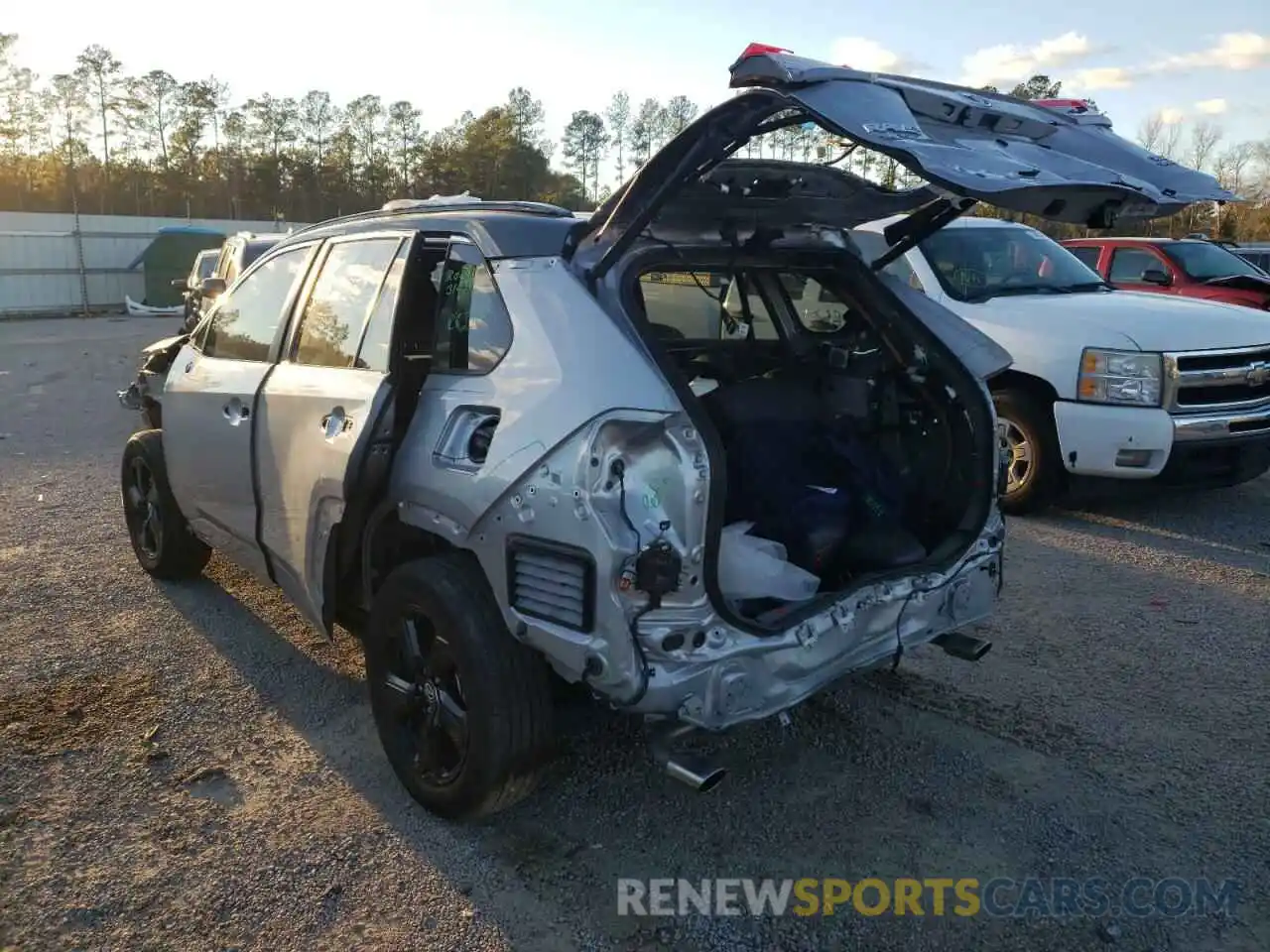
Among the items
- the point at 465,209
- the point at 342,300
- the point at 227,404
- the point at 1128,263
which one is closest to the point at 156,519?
the point at 227,404

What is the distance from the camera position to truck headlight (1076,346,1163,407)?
6500 mm

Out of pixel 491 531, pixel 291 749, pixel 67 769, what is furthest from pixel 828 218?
pixel 67 769

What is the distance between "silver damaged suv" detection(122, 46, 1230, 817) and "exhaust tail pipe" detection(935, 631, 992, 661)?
0.5 inches

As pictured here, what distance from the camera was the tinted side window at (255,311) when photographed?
440cm

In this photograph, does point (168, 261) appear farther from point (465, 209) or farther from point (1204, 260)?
point (465, 209)

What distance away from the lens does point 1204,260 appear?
1122 centimetres

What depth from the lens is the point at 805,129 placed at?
A: 121 inches

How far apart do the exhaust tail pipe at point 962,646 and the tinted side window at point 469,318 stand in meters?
1.86

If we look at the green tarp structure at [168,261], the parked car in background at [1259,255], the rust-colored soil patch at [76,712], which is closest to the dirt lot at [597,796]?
the rust-colored soil patch at [76,712]

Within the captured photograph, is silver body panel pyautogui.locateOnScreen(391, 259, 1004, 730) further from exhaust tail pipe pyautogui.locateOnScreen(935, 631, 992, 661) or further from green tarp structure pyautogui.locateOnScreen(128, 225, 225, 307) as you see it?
green tarp structure pyautogui.locateOnScreen(128, 225, 225, 307)

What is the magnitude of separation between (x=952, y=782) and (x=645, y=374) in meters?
1.89

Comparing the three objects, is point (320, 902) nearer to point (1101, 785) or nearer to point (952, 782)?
point (952, 782)

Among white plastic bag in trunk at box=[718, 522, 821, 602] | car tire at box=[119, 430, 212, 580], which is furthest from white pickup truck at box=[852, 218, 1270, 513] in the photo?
car tire at box=[119, 430, 212, 580]

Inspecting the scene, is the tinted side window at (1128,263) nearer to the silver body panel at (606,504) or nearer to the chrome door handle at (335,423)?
the silver body panel at (606,504)
